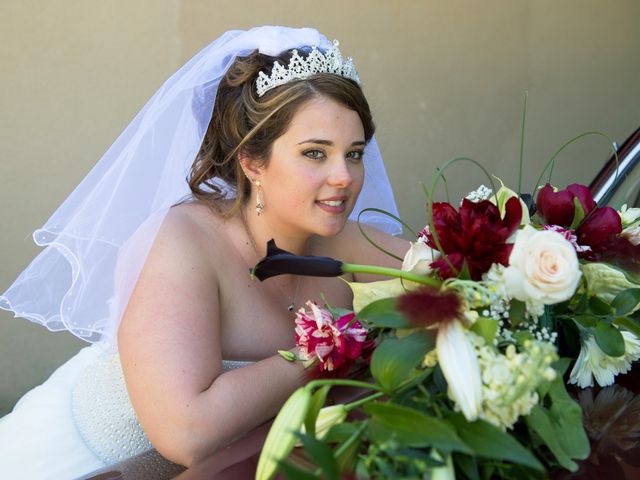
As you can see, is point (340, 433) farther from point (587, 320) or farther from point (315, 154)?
point (315, 154)

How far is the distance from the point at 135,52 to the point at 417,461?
10.1ft

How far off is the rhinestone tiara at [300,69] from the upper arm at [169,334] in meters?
0.50

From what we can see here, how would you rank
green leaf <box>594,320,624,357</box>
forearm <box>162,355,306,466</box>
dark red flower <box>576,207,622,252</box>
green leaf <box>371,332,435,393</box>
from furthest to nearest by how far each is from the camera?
forearm <box>162,355,306,466</box> → dark red flower <box>576,207,622,252</box> → green leaf <box>594,320,624,357</box> → green leaf <box>371,332,435,393</box>

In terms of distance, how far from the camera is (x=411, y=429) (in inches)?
37.8

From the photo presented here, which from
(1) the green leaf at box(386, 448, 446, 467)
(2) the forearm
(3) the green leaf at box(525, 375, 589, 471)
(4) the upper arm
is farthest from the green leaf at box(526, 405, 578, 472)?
(4) the upper arm

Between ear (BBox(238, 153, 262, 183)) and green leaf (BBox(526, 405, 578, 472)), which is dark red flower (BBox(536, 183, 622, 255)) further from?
ear (BBox(238, 153, 262, 183))

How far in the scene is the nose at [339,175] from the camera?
210 cm

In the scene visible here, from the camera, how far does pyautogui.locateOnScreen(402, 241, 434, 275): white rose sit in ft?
4.57

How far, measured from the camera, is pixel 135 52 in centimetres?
367

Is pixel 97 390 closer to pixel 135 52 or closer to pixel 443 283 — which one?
pixel 443 283

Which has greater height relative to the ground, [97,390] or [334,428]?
[334,428]

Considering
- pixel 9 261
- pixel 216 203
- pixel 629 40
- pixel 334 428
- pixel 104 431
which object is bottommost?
pixel 9 261

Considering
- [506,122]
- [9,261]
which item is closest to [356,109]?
[9,261]

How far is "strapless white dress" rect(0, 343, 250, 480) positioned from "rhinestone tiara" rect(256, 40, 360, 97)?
754mm
